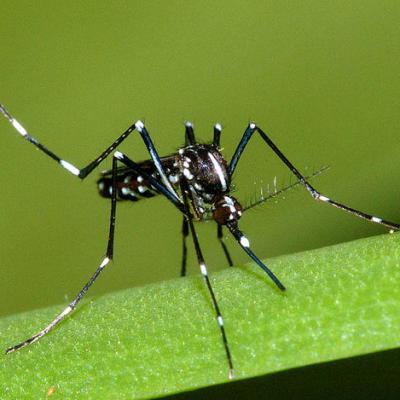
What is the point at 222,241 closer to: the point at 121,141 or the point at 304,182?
the point at 304,182

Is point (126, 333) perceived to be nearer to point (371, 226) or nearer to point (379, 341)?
point (379, 341)

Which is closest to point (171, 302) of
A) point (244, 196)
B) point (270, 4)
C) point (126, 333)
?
point (126, 333)

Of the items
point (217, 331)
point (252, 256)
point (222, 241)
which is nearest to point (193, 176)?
point (222, 241)

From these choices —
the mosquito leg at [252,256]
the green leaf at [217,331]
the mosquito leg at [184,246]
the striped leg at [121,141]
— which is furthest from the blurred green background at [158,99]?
the green leaf at [217,331]

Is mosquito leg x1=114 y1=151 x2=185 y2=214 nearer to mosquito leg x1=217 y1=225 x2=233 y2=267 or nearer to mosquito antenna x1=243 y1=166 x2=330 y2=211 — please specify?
mosquito antenna x1=243 y1=166 x2=330 y2=211

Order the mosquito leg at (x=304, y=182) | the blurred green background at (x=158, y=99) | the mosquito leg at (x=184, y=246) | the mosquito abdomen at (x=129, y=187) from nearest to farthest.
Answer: the mosquito leg at (x=304, y=182), the blurred green background at (x=158, y=99), the mosquito abdomen at (x=129, y=187), the mosquito leg at (x=184, y=246)

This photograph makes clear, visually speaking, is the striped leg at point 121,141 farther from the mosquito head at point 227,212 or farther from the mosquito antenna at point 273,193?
the mosquito antenna at point 273,193
